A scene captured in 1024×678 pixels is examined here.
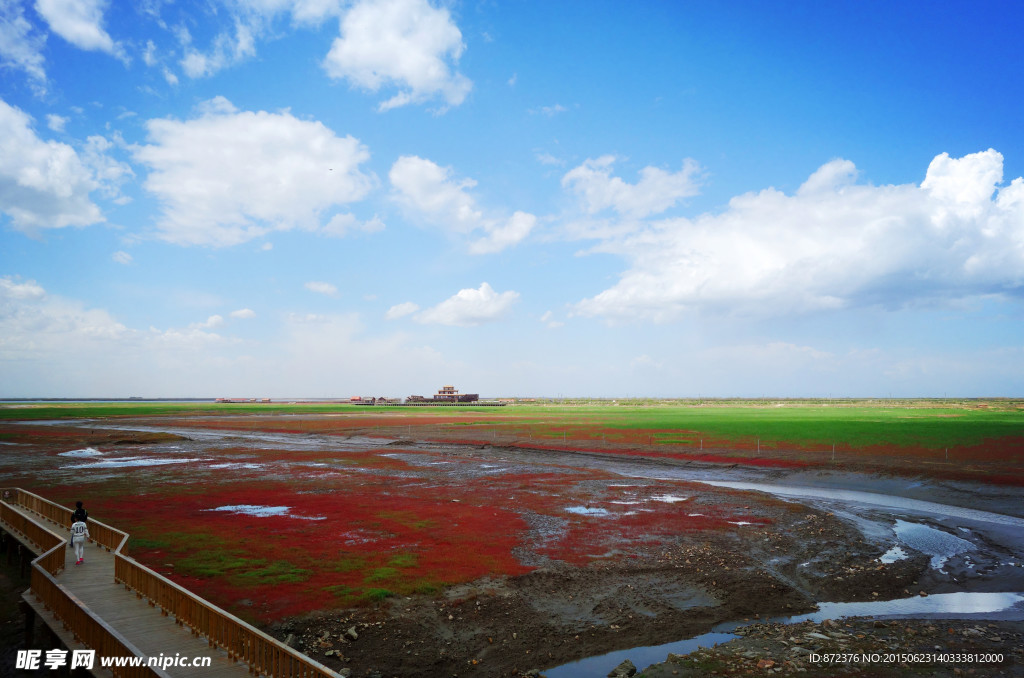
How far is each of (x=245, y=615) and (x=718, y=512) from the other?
2420cm

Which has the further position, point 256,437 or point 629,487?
point 256,437

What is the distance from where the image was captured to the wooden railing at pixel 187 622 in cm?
1005

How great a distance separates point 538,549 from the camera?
74.0 ft

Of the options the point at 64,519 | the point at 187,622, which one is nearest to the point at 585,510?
the point at 187,622

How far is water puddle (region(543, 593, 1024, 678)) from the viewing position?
43.8 ft

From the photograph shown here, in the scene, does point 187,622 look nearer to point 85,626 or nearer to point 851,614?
point 85,626

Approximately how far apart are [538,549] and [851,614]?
1118 cm

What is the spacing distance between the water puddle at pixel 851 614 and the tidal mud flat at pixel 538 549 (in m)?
0.33

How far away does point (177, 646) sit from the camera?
1172 centimetres

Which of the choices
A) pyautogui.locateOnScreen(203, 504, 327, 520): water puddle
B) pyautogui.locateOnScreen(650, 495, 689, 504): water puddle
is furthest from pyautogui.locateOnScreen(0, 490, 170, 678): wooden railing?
pyautogui.locateOnScreen(650, 495, 689, 504): water puddle

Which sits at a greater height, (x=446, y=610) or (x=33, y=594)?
(x=33, y=594)

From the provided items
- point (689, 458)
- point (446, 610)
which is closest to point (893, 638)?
point (446, 610)

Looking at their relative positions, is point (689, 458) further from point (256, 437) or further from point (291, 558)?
point (256, 437)

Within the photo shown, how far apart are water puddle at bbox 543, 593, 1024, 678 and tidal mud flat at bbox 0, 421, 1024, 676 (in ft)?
1.08
